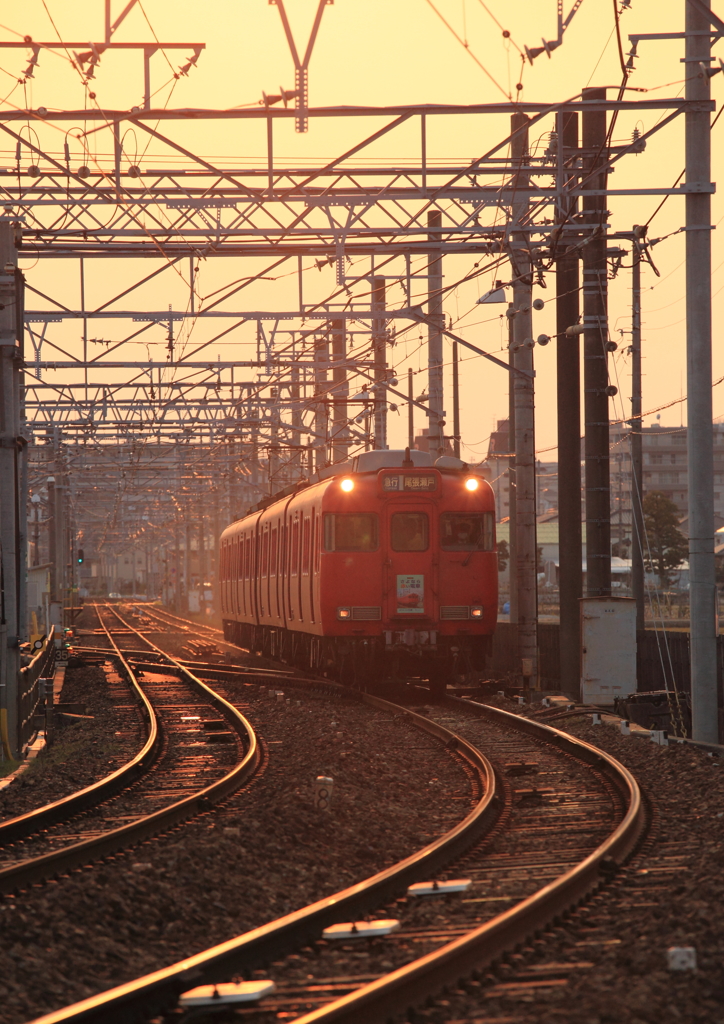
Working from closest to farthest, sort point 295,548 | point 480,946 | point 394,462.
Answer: point 480,946 < point 394,462 < point 295,548

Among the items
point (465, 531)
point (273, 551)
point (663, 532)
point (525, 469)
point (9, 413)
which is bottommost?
point (273, 551)

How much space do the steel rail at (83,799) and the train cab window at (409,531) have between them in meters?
4.86

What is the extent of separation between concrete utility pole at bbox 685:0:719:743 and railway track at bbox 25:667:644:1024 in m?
3.43

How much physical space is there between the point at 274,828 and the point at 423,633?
387 inches

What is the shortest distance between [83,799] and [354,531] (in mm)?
8656

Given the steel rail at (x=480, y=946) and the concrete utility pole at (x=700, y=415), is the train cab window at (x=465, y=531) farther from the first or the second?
the steel rail at (x=480, y=946)

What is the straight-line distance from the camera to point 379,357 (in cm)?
2775

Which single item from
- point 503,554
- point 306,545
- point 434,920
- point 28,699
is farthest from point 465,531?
point 503,554

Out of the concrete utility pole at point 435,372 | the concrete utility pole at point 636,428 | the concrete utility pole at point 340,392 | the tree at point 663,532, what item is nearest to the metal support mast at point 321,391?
the concrete utility pole at point 340,392

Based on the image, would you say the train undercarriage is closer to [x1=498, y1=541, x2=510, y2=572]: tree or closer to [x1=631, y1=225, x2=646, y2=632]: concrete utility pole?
[x1=631, y1=225, x2=646, y2=632]: concrete utility pole

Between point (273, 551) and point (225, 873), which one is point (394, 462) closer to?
point (273, 551)

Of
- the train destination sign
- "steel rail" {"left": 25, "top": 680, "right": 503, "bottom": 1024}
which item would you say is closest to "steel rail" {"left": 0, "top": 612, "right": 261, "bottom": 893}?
"steel rail" {"left": 25, "top": 680, "right": 503, "bottom": 1024}

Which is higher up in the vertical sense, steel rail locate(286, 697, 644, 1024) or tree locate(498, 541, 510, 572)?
tree locate(498, 541, 510, 572)

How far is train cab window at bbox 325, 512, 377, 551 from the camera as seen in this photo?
1881cm
